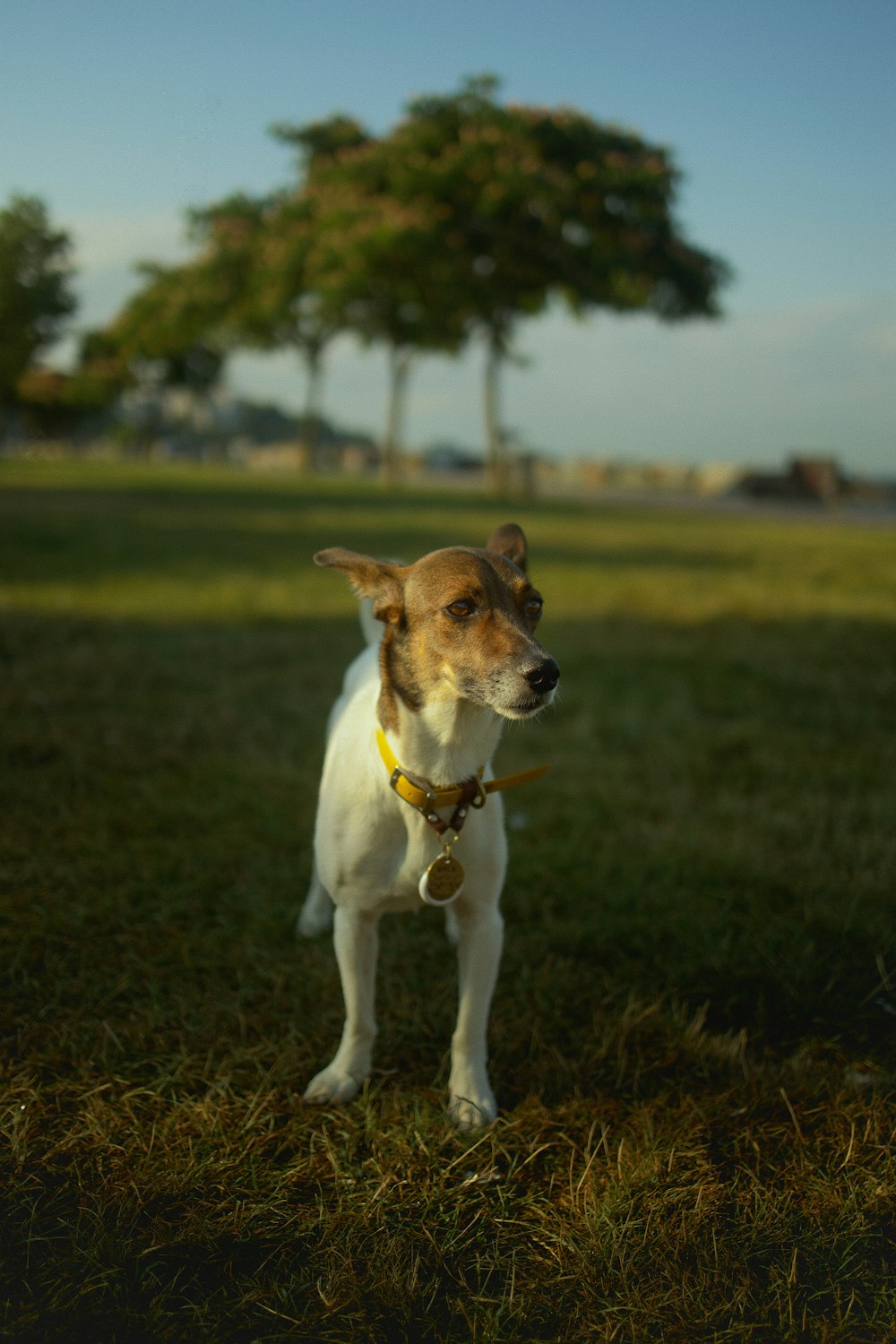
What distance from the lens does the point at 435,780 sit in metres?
2.41

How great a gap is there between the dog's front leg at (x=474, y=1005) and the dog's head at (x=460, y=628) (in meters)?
0.62

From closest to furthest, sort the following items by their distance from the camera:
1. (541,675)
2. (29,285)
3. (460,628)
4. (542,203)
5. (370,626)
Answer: (541,675)
(460,628)
(370,626)
(29,285)
(542,203)

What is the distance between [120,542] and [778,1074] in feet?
37.6

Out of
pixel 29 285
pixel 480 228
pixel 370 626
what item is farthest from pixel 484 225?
pixel 370 626

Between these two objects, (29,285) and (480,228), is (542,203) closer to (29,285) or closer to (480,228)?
(480,228)

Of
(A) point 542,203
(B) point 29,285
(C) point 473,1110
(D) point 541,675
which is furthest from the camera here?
(A) point 542,203

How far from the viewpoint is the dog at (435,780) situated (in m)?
2.34

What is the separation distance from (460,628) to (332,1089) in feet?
4.15

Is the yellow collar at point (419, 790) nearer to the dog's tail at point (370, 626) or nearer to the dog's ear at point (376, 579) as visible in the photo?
the dog's ear at point (376, 579)

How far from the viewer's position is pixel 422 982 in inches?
123

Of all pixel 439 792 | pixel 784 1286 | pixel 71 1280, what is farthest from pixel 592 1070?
pixel 71 1280

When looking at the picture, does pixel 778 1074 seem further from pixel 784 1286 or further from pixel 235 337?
pixel 235 337

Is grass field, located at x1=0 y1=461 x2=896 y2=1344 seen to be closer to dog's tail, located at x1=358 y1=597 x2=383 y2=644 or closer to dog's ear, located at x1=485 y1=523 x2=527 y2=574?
dog's tail, located at x1=358 y1=597 x2=383 y2=644

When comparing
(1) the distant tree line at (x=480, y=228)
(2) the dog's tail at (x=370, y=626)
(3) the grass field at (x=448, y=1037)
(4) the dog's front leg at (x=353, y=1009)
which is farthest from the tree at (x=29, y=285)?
(1) the distant tree line at (x=480, y=228)
